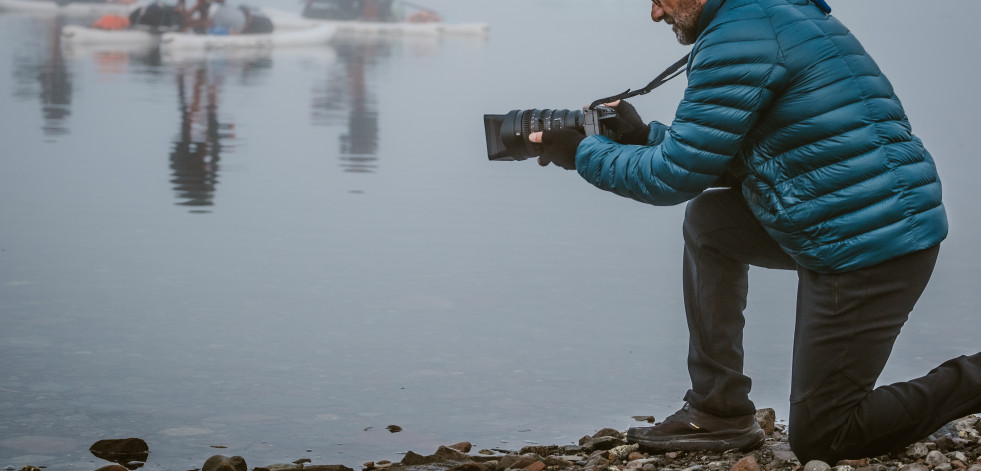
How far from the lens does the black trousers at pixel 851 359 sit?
338 centimetres

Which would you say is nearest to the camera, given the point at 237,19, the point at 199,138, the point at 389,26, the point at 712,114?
the point at 712,114

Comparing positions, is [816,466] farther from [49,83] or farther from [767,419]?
[49,83]

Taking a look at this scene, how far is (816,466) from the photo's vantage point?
11.3 feet

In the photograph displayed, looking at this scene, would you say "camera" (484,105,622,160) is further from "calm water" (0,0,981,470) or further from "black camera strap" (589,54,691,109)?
"calm water" (0,0,981,470)

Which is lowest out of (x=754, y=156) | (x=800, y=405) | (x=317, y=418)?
(x=317, y=418)

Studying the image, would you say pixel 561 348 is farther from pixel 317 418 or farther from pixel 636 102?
pixel 636 102

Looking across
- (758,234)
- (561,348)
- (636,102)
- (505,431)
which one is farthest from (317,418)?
(636,102)

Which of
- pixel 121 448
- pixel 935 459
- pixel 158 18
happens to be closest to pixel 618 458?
pixel 935 459

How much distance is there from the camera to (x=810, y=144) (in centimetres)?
325

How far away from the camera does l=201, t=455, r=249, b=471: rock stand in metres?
3.67

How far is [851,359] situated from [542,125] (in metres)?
1.03

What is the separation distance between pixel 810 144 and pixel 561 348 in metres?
2.19

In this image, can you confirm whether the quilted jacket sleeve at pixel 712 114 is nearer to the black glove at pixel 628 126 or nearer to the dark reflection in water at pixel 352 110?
the black glove at pixel 628 126

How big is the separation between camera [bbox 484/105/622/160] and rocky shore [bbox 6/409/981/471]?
869mm
